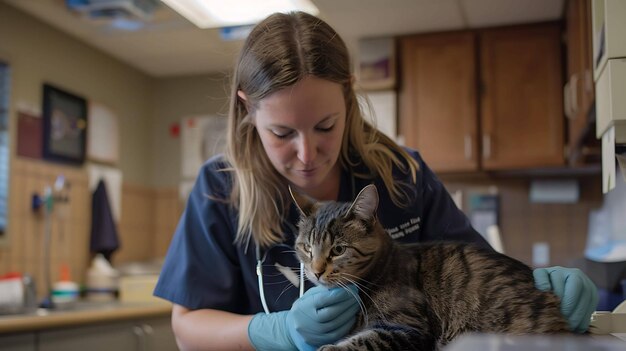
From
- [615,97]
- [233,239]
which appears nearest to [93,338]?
[233,239]

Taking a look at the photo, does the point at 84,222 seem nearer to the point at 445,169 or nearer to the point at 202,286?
the point at 445,169

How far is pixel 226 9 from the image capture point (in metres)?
2.69

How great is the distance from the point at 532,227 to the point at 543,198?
0.20 meters

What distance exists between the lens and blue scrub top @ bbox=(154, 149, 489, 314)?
5.08ft

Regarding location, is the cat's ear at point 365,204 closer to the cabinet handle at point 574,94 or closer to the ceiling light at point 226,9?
the ceiling light at point 226,9

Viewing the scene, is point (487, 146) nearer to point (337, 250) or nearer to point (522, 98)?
point (522, 98)

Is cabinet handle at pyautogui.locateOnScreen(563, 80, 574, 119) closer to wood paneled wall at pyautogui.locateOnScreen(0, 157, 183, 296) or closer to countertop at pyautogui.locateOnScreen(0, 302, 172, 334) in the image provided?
countertop at pyautogui.locateOnScreen(0, 302, 172, 334)

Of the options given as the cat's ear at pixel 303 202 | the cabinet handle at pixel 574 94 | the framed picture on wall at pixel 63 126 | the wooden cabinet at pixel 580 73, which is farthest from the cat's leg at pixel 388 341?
the framed picture on wall at pixel 63 126

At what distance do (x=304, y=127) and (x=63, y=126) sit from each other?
297cm

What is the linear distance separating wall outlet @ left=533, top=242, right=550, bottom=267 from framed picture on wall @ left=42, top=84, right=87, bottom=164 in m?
2.91

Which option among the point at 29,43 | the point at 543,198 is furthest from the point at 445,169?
the point at 29,43

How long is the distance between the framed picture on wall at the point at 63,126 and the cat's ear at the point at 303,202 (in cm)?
271

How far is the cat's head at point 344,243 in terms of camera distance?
1.25m

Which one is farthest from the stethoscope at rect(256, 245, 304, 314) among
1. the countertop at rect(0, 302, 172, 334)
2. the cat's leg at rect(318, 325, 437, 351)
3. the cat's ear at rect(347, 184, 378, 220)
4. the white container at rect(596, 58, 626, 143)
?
the countertop at rect(0, 302, 172, 334)
